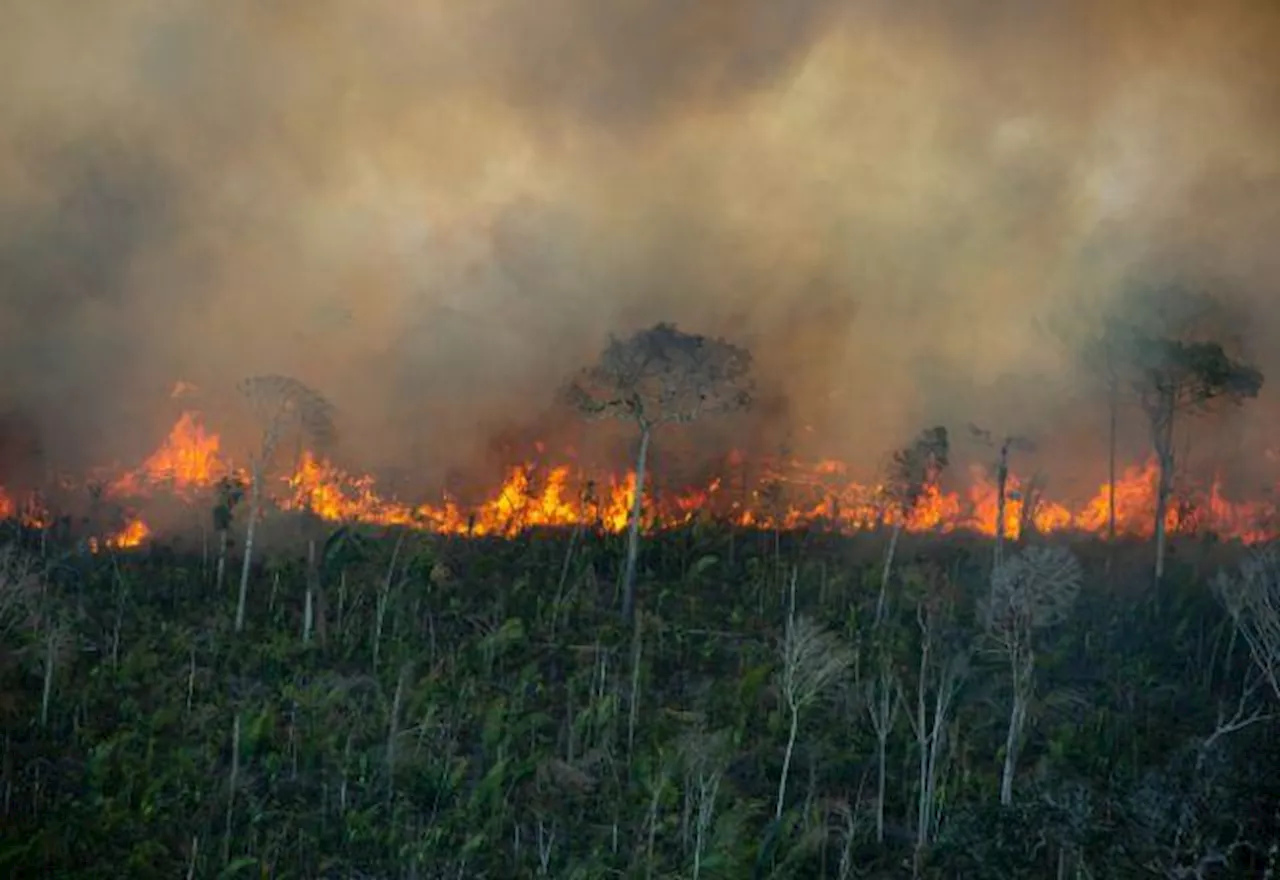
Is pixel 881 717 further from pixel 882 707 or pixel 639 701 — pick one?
pixel 639 701

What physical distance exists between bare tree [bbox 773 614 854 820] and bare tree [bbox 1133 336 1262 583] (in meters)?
19.9

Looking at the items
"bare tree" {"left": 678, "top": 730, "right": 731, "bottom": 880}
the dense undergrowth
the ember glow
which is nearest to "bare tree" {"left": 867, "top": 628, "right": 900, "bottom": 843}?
the dense undergrowth

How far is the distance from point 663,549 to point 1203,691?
2551cm

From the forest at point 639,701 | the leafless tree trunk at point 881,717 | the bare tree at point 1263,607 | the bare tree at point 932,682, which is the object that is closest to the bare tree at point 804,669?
the forest at point 639,701

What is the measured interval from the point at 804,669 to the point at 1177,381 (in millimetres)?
27530

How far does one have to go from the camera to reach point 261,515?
58.7 m

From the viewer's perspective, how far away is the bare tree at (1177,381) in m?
58.0

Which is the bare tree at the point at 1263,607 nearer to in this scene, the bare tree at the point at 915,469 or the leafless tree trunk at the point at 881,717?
the leafless tree trunk at the point at 881,717

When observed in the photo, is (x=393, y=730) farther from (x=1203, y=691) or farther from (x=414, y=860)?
(x=1203, y=691)

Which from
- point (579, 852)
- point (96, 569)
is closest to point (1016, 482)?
point (579, 852)

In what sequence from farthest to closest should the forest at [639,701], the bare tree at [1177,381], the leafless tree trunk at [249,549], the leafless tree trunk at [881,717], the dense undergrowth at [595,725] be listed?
1. the bare tree at [1177,381]
2. the leafless tree trunk at [249,549]
3. the leafless tree trunk at [881,717]
4. the forest at [639,701]
5. the dense undergrowth at [595,725]

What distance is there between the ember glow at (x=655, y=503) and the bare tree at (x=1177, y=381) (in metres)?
9.59

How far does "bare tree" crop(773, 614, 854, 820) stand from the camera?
1592 inches

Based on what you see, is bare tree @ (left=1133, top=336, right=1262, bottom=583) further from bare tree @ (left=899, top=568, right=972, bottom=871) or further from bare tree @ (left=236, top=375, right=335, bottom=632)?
bare tree @ (left=236, top=375, right=335, bottom=632)
